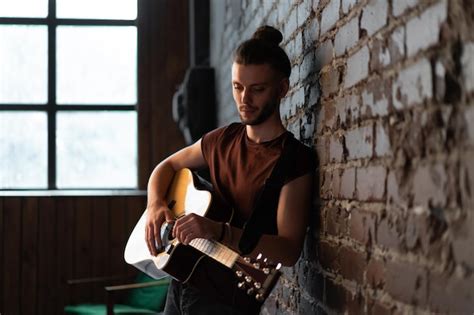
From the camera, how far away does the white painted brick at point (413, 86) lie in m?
1.43

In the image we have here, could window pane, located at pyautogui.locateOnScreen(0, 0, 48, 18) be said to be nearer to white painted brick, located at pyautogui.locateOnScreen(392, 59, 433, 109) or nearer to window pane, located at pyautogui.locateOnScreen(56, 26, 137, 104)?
window pane, located at pyautogui.locateOnScreen(56, 26, 137, 104)

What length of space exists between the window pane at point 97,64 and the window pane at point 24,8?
0.68 feet

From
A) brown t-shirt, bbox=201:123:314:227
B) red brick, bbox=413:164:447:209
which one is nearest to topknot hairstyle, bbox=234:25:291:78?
brown t-shirt, bbox=201:123:314:227

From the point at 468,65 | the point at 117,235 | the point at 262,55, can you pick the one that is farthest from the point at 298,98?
the point at 117,235

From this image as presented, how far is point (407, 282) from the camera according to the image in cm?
154

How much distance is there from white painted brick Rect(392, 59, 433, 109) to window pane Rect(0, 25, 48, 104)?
16.7ft

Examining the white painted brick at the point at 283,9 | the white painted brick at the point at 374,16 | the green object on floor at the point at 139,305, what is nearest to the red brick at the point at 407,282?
the white painted brick at the point at 374,16

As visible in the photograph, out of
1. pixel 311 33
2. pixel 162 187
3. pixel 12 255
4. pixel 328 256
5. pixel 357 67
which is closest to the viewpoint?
pixel 357 67

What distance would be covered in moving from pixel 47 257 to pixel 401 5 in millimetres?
4698

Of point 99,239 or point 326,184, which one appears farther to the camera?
point 99,239

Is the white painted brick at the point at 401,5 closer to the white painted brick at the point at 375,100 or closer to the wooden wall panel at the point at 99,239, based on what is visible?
the white painted brick at the point at 375,100

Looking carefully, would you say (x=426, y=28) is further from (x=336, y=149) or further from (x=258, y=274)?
(x=258, y=274)

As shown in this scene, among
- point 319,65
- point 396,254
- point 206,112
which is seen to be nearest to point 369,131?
point 396,254

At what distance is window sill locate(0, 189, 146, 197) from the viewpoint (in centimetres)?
584
